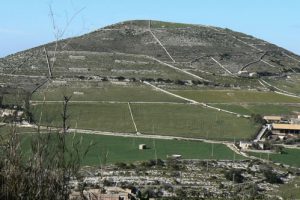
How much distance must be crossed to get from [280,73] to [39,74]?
29.2m

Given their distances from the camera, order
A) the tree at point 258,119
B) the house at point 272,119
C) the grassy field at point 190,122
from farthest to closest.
Result: the house at point 272,119 < the tree at point 258,119 < the grassy field at point 190,122

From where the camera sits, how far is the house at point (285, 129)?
45.8 metres

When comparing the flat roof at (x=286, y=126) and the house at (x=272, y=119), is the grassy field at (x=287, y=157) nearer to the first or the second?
the flat roof at (x=286, y=126)

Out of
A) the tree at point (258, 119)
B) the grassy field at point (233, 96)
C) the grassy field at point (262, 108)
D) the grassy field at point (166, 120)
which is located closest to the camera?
the grassy field at point (166, 120)

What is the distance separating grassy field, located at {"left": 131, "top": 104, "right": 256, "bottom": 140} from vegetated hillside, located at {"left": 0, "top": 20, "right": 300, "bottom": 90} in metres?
10.5

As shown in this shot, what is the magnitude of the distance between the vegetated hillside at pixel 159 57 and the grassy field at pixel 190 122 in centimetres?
1052

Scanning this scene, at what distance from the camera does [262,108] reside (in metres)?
52.2

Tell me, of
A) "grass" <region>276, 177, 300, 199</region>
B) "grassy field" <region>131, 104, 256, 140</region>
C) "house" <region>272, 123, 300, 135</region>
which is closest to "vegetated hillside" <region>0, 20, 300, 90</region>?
"grassy field" <region>131, 104, 256, 140</region>

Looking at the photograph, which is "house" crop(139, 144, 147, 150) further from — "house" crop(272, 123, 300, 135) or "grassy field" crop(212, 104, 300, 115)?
"grassy field" crop(212, 104, 300, 115)

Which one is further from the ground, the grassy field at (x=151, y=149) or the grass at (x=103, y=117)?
the grass at (x=103, y=117)

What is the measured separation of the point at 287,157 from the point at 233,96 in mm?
19223

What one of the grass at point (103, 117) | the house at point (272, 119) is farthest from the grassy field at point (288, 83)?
the grass at point (103, 117)

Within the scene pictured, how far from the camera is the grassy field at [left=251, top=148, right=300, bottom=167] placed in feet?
116

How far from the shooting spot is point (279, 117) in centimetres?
4891
